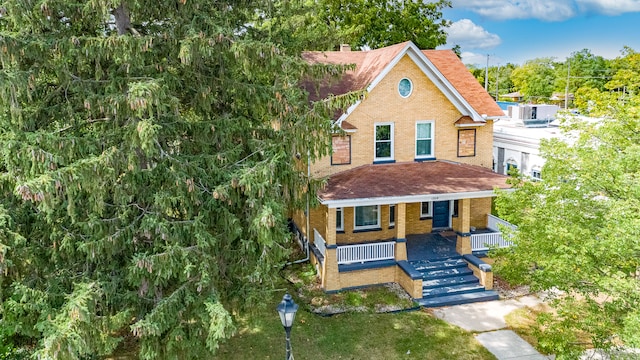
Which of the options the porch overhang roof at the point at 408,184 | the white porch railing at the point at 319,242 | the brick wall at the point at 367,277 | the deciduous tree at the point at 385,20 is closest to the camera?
the porch overhang roof at the point at 408,184

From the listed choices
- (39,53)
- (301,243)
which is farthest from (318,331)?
(39,53)

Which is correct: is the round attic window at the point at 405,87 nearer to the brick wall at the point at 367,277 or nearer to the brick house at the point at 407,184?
the brick house at the point at 407,184

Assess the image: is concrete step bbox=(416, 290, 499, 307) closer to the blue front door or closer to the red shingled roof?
the blue front door

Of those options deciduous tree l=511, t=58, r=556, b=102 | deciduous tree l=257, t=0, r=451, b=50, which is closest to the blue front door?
deciduous tree l=257, t=0, r=451, b=50

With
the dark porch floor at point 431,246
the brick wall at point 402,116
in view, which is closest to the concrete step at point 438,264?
the dark porch floor at point 431,246

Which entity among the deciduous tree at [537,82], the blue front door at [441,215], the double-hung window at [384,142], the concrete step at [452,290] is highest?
the deciduous tree at [537,82]

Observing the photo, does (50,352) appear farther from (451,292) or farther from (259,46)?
(451,292)

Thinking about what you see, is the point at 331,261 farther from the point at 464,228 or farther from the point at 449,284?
the point at 464,228

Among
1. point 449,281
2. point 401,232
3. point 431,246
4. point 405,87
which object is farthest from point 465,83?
point 449,281
